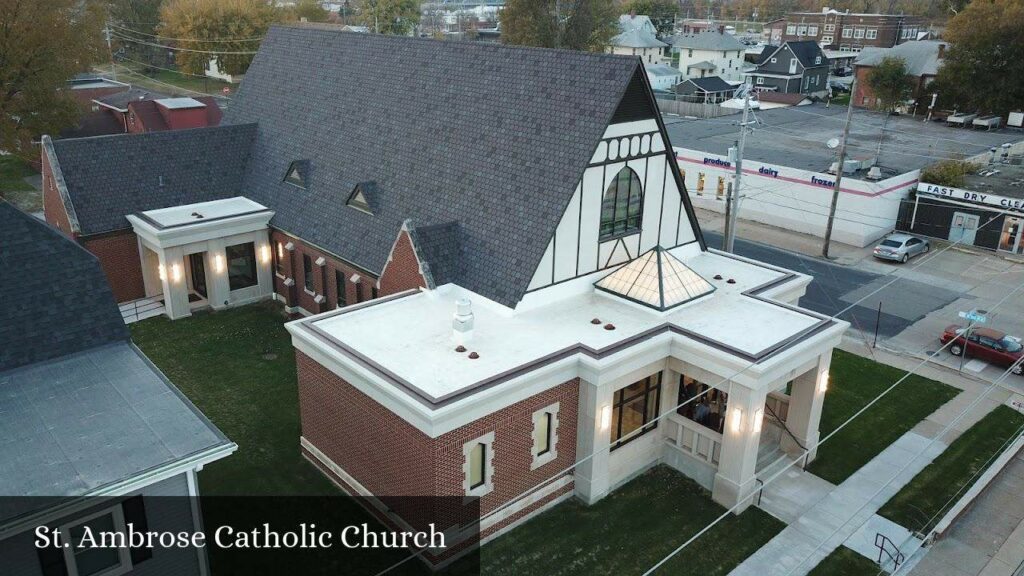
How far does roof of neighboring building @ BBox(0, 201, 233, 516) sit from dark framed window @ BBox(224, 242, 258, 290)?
1427 centimetres

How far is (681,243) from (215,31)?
80.8 m

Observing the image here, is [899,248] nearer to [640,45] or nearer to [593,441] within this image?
[593,441]

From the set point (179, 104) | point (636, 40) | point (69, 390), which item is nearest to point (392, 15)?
point (636, 40)

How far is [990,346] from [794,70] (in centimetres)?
7597

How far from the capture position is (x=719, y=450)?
22.8 metres

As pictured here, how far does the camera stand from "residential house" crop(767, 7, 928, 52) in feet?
429

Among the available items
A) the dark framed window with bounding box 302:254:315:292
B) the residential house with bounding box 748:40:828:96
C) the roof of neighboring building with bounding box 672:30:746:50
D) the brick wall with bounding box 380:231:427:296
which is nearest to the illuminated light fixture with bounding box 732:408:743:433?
the brick wall with bounding box 380:231:427:296

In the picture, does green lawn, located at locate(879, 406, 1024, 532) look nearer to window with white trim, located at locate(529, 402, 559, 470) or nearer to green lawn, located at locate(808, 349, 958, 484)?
green lawn, located at locate(808, 349, 958, 484)

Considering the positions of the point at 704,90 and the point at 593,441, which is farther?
the point at 704,90

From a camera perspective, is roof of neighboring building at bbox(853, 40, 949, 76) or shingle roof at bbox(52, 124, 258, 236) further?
roof of neighboring building at bbox(853, 40, 949, 76)

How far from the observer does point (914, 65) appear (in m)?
84.2

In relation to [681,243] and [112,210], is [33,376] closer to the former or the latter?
[112,210]

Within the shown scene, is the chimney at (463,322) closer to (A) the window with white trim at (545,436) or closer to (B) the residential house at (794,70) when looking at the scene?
(A) the window with white trim at (545,436)

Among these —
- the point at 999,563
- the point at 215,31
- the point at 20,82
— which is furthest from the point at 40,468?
the point at 215,31
